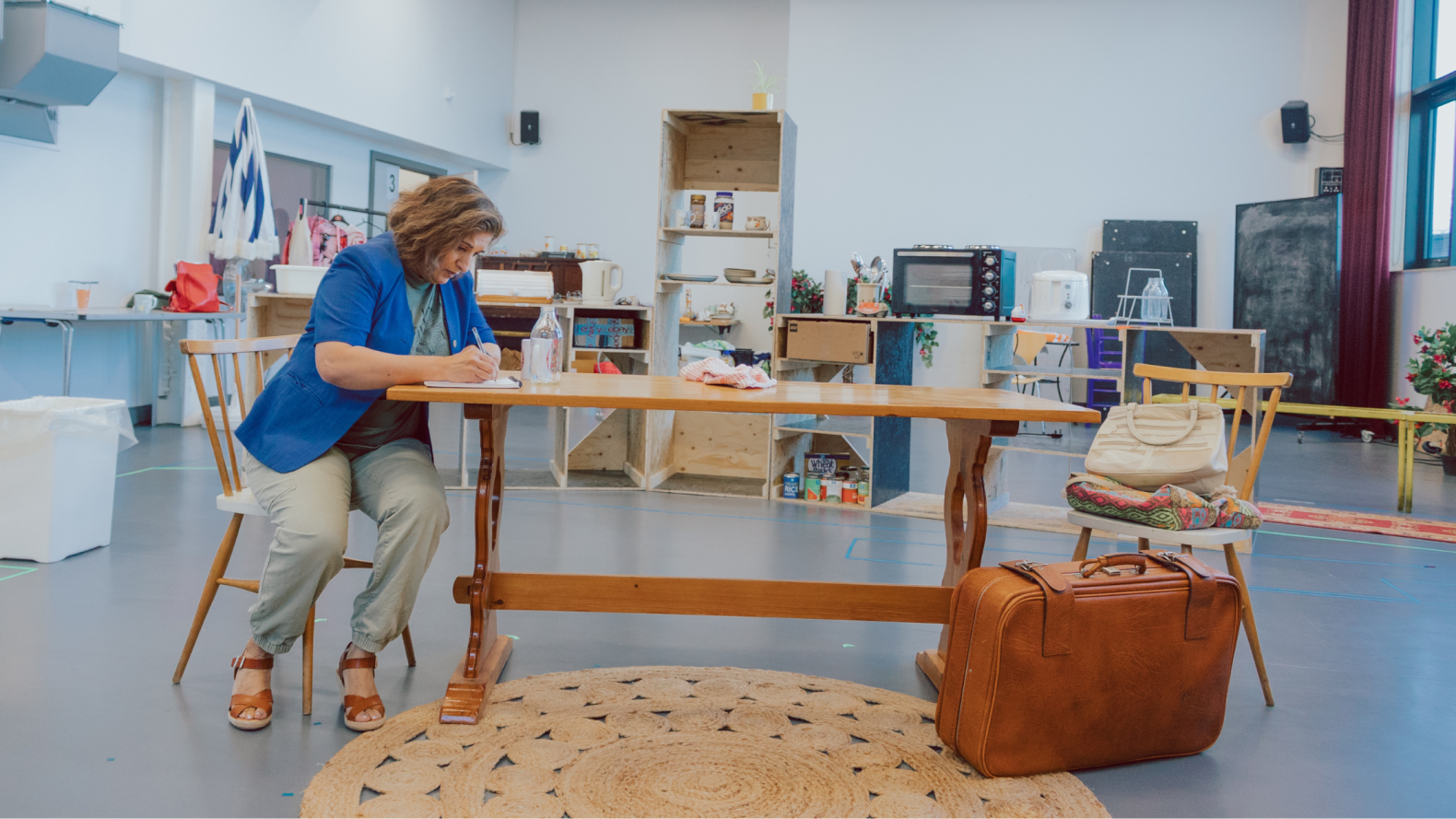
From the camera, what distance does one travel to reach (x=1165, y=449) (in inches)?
113

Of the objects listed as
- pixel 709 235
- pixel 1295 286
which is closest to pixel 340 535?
pixel 709 235

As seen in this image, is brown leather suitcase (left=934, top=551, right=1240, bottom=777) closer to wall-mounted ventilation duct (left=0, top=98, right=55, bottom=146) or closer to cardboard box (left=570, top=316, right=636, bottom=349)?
cardboard box (left=570, top=316, right=636, bottom=349)

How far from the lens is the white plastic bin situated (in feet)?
11.3

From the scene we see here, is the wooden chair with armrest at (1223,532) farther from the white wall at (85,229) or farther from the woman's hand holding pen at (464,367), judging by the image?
the white wall at (85,229)

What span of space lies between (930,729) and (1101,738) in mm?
380

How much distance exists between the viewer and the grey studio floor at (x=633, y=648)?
2.06m

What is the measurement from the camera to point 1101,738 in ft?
7.06

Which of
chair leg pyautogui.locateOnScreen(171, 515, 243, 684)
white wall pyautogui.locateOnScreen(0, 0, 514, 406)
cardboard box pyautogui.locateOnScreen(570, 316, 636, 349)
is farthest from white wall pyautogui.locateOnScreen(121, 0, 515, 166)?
chair leg pyautogui.locateOnScreen(171, 515, 243, 684)

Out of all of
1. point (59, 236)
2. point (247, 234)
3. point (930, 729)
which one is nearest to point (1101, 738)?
point (930, 729)

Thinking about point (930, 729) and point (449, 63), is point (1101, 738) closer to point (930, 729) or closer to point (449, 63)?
point (930, 729)

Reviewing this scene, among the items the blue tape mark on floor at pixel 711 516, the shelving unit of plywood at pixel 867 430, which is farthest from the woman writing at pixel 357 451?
the shelving unit of plywood at pixel 867 430

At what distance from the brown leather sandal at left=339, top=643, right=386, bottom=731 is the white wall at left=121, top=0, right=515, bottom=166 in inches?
234

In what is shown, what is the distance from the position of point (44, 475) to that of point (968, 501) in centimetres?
299

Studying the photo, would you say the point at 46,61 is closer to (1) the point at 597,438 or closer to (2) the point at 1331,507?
(1) the point at 597,438
